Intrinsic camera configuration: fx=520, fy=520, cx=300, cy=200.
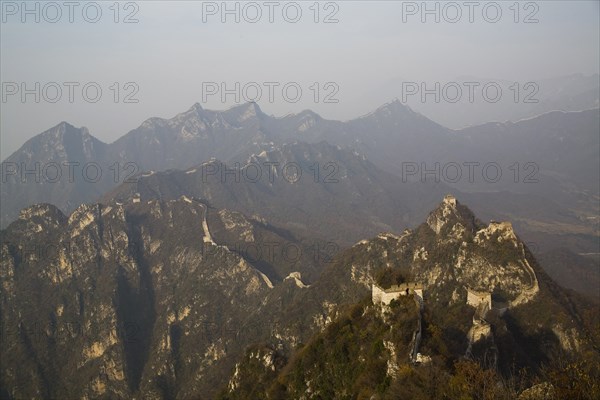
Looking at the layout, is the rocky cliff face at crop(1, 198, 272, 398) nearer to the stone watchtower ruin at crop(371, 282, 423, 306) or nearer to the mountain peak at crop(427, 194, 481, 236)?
the mountain peak at crop(427, 194, 481, 236)

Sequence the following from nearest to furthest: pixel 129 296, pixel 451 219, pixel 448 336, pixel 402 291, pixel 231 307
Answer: pixel 402 291, pixel 448 336, pixel 451 219, pixel 231 307, pixel 129 296

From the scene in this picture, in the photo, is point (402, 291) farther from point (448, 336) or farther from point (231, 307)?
point (231, 307)

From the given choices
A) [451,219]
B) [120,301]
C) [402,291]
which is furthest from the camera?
[120,301]

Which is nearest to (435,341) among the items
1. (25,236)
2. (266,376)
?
(266,376)

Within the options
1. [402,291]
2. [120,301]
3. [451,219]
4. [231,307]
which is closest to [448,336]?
[402,291]

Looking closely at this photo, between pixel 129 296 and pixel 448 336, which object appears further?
pixel 129 296

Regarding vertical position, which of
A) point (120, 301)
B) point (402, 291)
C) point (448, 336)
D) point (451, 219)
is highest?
point (451, 219)

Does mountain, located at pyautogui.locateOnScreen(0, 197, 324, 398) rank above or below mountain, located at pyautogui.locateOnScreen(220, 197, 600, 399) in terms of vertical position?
below

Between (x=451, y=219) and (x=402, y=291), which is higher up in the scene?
(x=451, y=219)

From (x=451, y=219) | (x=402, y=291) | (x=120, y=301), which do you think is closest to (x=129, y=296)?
(x=120, y=301)

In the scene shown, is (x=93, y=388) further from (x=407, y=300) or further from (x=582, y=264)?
(x=582, y=264)

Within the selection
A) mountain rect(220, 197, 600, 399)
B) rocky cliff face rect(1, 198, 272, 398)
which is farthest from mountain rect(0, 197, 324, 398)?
mountain rect(220, 197, 600, 399)
